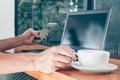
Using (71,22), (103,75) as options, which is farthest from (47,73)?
(71,22)

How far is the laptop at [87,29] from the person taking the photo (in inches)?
47.7

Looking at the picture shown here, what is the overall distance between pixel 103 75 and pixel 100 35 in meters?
0.36

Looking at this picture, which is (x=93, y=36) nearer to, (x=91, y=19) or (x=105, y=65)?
(x=91, y=19)

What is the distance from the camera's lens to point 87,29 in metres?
1.34

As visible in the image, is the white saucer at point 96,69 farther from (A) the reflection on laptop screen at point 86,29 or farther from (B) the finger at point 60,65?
(A) the reflection on laptop screen at point 86,29

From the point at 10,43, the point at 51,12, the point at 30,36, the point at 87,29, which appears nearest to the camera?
the point at 87,29

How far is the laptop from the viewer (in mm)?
1211

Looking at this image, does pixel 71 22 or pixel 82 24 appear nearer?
pixel 82 24

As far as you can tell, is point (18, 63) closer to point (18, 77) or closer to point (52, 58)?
point (52, 58)

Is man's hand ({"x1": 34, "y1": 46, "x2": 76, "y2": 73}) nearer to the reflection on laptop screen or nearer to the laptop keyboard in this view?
the reflection on laptop screen

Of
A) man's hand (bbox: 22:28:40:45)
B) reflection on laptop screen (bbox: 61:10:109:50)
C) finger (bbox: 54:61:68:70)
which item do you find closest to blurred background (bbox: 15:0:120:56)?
man's hand (bbox: 22:28:40:45)

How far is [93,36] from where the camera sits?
125 centimetres

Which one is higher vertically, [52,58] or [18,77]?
[52,58]

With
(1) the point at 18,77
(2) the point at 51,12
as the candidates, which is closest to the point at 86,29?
(1) the point at 18,77
